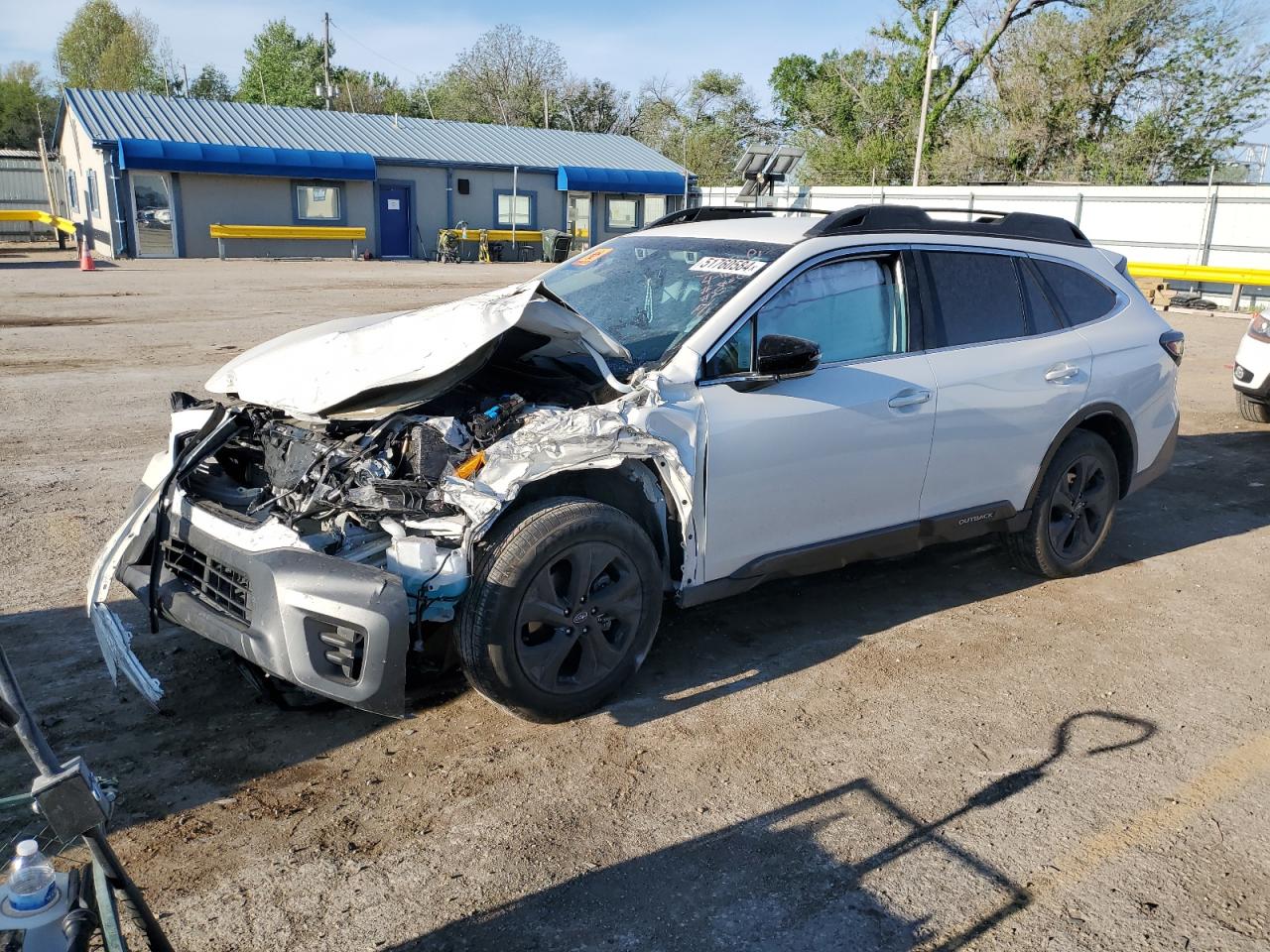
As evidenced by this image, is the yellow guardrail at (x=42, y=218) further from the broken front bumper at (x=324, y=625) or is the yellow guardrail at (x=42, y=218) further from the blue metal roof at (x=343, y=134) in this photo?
the broken front bumper at (x=324, y=625)

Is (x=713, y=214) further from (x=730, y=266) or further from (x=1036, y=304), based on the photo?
(x=1036, y=304)

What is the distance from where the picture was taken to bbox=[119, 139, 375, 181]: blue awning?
2681 centimetres

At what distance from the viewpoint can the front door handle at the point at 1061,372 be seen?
5.19 metres

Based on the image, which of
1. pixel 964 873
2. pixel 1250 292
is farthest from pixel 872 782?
pixel 1250 292

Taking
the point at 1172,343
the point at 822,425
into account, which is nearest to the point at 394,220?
the point at 1172,343

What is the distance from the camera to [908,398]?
4.60m

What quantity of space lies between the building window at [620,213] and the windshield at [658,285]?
31.5m

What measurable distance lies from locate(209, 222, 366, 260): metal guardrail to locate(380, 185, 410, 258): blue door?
1.04m

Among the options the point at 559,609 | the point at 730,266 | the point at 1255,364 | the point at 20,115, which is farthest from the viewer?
the point at 20,115

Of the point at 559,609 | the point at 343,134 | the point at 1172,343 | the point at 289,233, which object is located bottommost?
the point at 559,609

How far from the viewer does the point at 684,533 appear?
403 centimetres

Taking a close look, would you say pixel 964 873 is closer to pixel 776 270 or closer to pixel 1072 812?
pixel 1072 812

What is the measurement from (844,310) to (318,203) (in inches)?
1148

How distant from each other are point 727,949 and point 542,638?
1.41 metres
